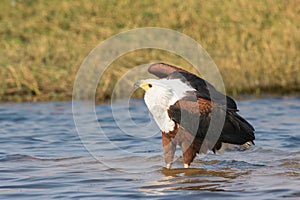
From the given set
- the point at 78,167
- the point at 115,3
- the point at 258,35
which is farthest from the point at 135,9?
the point at 78,167

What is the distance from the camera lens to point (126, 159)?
24.2ft

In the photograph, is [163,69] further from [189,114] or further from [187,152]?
[187,152]

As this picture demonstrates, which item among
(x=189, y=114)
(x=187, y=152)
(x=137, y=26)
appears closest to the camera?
(x=189, y=114)

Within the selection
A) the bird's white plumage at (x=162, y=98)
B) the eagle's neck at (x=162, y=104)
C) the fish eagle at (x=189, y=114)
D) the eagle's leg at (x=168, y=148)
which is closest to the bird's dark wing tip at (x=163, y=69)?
the fish eagle at (x=189, y=114)

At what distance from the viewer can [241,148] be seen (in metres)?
7.62

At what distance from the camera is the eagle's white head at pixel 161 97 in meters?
6.20

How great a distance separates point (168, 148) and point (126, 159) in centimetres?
88

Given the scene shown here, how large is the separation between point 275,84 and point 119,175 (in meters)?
4.48

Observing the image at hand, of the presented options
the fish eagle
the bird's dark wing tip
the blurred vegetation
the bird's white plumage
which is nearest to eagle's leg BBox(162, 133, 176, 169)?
the fish eagle

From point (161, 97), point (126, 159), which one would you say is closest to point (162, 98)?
point (161, 97)

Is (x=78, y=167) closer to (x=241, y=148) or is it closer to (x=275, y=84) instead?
(x=241, y=148)

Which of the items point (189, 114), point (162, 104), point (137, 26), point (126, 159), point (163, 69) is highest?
point (137, 26)

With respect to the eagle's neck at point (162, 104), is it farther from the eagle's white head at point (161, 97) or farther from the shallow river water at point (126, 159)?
the shallow river water at point (126, 159)

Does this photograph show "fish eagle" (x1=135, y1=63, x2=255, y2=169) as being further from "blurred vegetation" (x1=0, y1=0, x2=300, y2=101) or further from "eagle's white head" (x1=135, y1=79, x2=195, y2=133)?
"blurred vegetation" (x1=0, y1=0, x2=300, y2=101)
